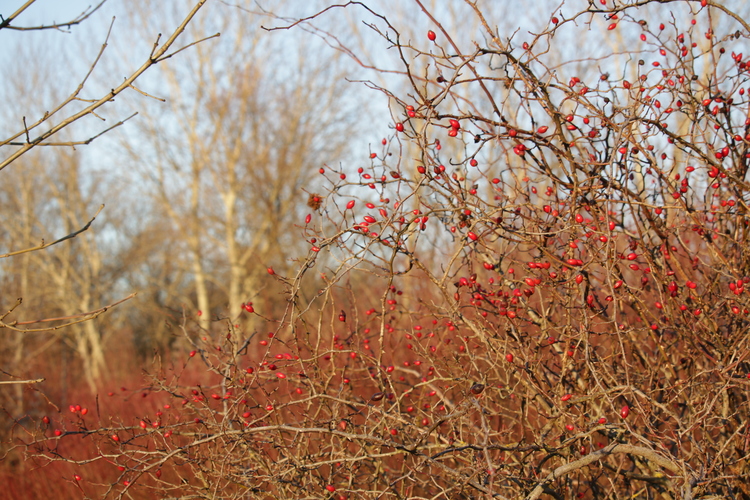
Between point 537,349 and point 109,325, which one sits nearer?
point 537,349

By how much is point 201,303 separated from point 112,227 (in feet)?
24.3

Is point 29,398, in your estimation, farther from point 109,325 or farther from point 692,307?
point 692,307

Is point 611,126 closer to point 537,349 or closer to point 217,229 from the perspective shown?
point 537,349

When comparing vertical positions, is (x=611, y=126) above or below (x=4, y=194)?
below

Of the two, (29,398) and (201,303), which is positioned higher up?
(201,303)

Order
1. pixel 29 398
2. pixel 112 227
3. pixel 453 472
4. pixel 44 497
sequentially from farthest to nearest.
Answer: pixel 112 227, pixel 29 398, pixel 44 497, pixel 453 472

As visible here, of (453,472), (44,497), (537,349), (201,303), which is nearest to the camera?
(453,472)

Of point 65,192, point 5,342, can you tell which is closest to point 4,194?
point 65,192

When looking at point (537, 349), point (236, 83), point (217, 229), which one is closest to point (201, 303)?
point (217, 229)

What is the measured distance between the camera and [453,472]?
1.84 metres

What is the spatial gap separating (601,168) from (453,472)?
4.47ft

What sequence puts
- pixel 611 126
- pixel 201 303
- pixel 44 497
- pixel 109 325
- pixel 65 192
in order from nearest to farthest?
pixel 611 126 → pixel 44 497 → pixel 201 303 → pixel 65 192 → pixel 109 325

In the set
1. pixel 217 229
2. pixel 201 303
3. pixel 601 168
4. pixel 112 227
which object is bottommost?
pixel 601 168

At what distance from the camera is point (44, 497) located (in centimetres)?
510
